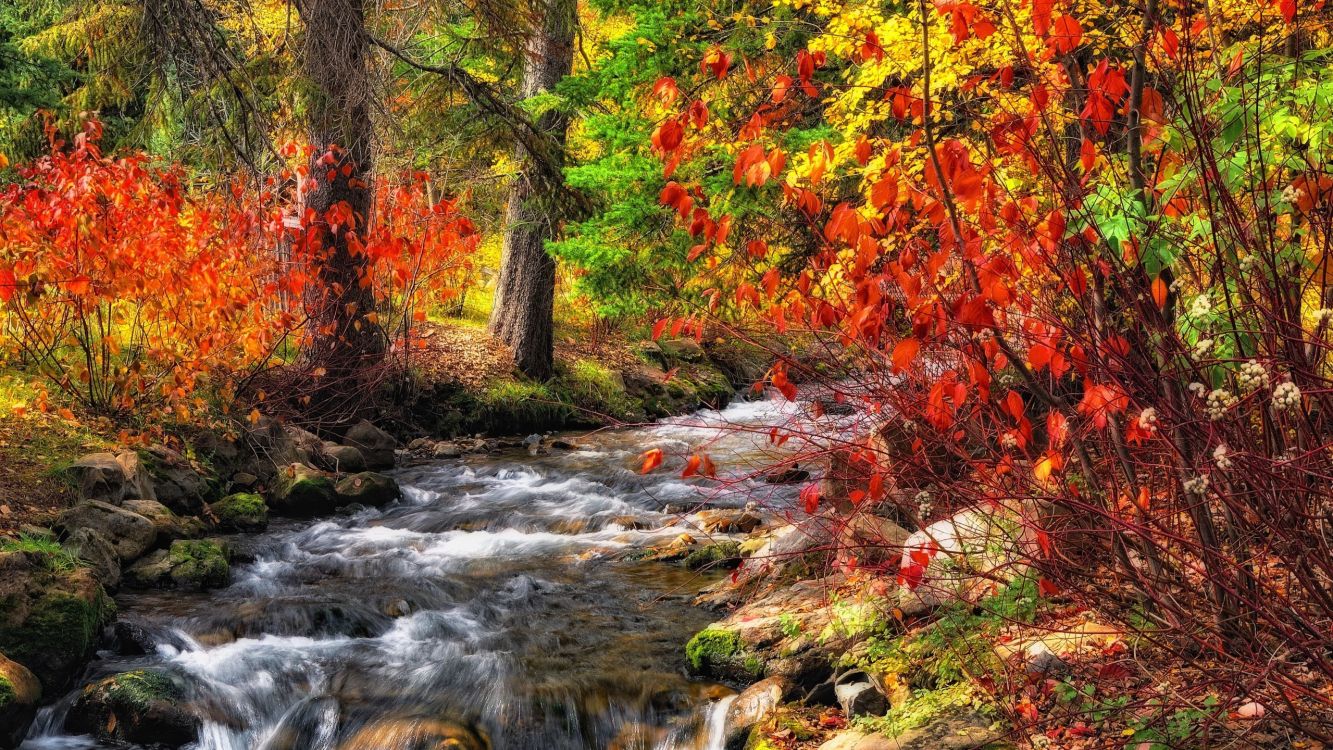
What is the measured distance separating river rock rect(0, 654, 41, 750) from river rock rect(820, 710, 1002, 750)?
4.00 meters

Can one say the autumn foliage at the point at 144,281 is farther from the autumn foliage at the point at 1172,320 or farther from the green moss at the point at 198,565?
the autumn foliage at the point at 1172,320

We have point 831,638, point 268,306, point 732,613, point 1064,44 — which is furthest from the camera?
point 268,306

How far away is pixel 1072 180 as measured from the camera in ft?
10.9

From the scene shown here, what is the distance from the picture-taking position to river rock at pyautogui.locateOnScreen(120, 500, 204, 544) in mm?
7613

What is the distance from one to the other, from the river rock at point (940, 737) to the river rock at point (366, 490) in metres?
6.21

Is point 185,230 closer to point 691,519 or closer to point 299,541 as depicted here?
point 299,541

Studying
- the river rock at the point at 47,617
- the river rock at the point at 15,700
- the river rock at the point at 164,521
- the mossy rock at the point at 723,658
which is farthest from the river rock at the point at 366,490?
the mossy rock at the point at 723,658

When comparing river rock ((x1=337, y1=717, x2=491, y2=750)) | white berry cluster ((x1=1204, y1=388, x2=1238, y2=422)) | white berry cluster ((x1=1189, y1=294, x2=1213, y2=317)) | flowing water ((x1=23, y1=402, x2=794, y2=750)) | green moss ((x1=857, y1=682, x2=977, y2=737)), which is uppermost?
white berry cluster ((x1=1189, y1=294, x2=1213, y2=317))

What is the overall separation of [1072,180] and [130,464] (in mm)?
7357

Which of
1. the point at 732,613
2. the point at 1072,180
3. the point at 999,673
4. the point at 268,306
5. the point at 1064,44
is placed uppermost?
the point at 1064,44

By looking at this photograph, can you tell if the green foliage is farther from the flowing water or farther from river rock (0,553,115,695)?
the flowing water

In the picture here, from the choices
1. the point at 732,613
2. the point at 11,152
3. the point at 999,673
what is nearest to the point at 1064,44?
the point at 999,673

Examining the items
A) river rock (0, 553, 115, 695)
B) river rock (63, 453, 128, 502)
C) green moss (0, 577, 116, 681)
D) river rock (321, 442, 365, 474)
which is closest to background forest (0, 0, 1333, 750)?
river rock (63, 453, 128, 502)

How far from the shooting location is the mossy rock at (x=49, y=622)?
17.7 ft
